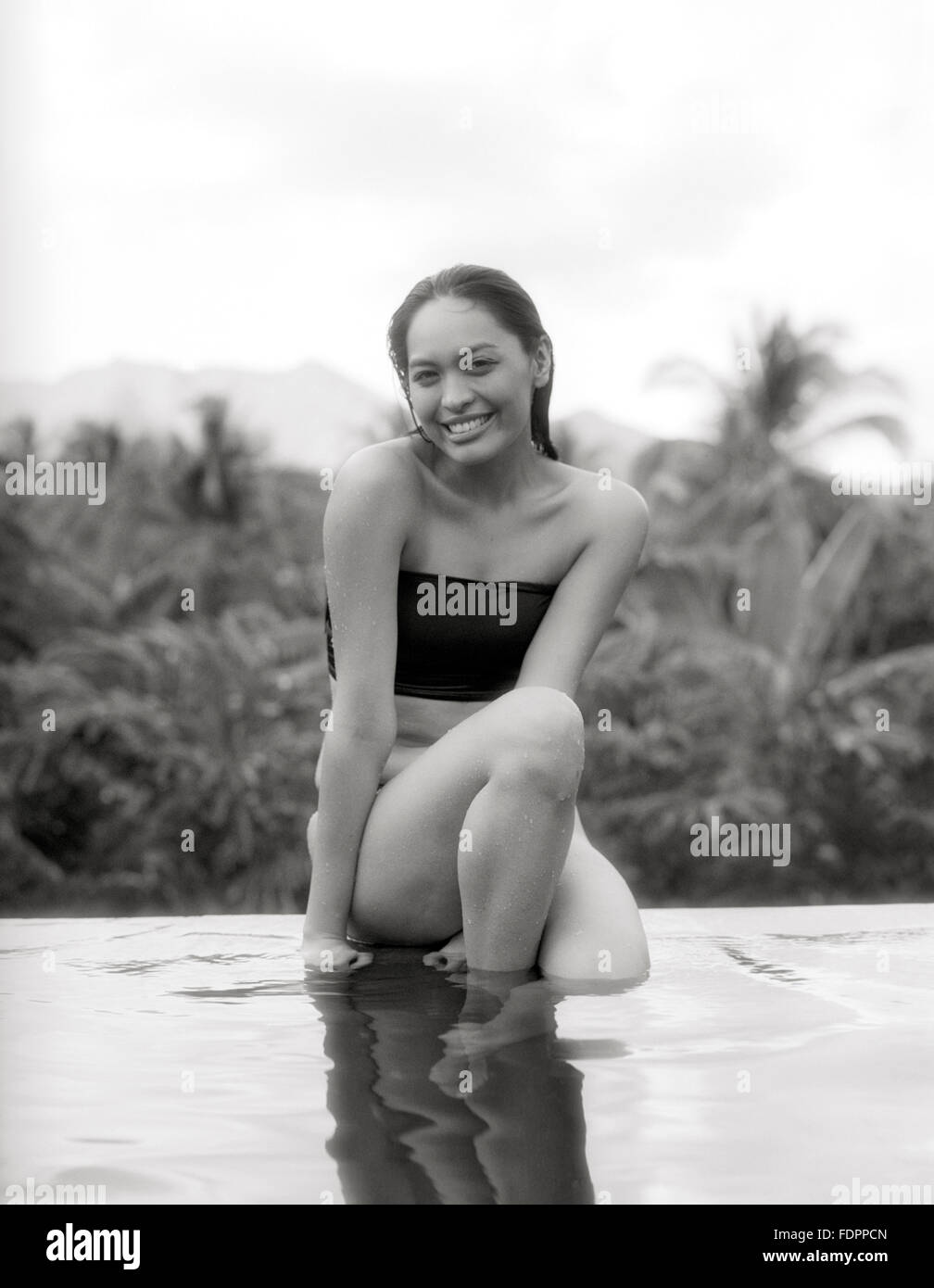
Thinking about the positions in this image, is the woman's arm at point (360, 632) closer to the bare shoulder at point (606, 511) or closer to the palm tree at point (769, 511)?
the bare shoulder at point (606, 511)

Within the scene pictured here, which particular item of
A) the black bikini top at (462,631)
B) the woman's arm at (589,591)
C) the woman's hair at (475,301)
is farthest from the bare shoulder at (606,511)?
the woman's hair at (475,301)

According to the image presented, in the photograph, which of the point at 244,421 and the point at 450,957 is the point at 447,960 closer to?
the point at 450,957

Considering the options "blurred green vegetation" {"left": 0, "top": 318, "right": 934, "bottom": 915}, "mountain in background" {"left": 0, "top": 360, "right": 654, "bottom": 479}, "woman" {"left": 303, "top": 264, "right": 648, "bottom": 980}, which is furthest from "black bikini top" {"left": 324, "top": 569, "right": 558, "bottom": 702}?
"mountain in background" {"left": 0, "top": 360, "right": 654, "bottom": 479}

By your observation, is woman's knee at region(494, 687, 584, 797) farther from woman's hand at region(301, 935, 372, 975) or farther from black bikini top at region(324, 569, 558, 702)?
woman's hand at region(301, 935, 372, 975)

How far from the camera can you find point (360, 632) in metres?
2.36

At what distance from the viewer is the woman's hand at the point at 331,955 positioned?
2422 mm

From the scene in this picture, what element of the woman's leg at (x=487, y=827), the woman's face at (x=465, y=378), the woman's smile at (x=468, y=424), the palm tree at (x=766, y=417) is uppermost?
the palm tree at (x=766, y=417)

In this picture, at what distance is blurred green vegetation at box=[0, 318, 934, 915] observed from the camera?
11695mm

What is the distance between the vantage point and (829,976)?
2508 millimetres

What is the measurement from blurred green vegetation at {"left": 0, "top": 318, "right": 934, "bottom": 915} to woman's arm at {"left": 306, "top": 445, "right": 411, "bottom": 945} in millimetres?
8843

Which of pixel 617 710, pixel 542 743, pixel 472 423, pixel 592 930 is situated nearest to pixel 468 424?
pixel 472 423

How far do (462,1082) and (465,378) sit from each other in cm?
112

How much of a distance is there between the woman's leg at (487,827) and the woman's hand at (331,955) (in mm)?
74
